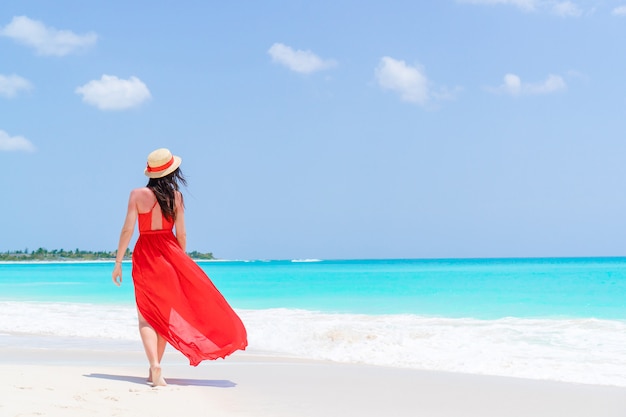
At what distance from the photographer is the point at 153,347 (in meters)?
4.41

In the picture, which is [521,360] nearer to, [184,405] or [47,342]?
[184,405]

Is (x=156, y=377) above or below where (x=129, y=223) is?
below

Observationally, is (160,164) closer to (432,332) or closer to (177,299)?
(177,299)

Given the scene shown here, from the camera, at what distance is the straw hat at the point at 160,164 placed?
4434 mm

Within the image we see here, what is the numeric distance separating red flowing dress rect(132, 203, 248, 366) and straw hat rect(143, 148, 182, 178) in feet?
0.67

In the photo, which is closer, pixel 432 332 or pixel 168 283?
pixel 168 283

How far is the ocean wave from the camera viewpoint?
251 inches

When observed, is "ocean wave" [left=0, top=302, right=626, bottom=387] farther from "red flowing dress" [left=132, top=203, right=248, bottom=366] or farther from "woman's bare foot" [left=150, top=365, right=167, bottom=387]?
"woman's bare foot" [left=150, top=365, right=167, bottom=387]

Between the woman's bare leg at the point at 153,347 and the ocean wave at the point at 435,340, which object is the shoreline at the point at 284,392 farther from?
the ocean wave at the point at 435,340

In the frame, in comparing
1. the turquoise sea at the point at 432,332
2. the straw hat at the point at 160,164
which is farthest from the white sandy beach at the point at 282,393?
the straw hat at the point at 160,164

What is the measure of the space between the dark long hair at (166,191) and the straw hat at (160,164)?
0.05 meters

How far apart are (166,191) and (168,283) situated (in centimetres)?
59

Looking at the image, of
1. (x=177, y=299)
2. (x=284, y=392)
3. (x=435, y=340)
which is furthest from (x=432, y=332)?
(x=177, y=299)

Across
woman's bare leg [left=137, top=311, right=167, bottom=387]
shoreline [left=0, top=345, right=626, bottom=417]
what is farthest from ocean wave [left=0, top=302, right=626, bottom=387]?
woman's bare leg [left=137, top=311, right=167, bottom=387]
